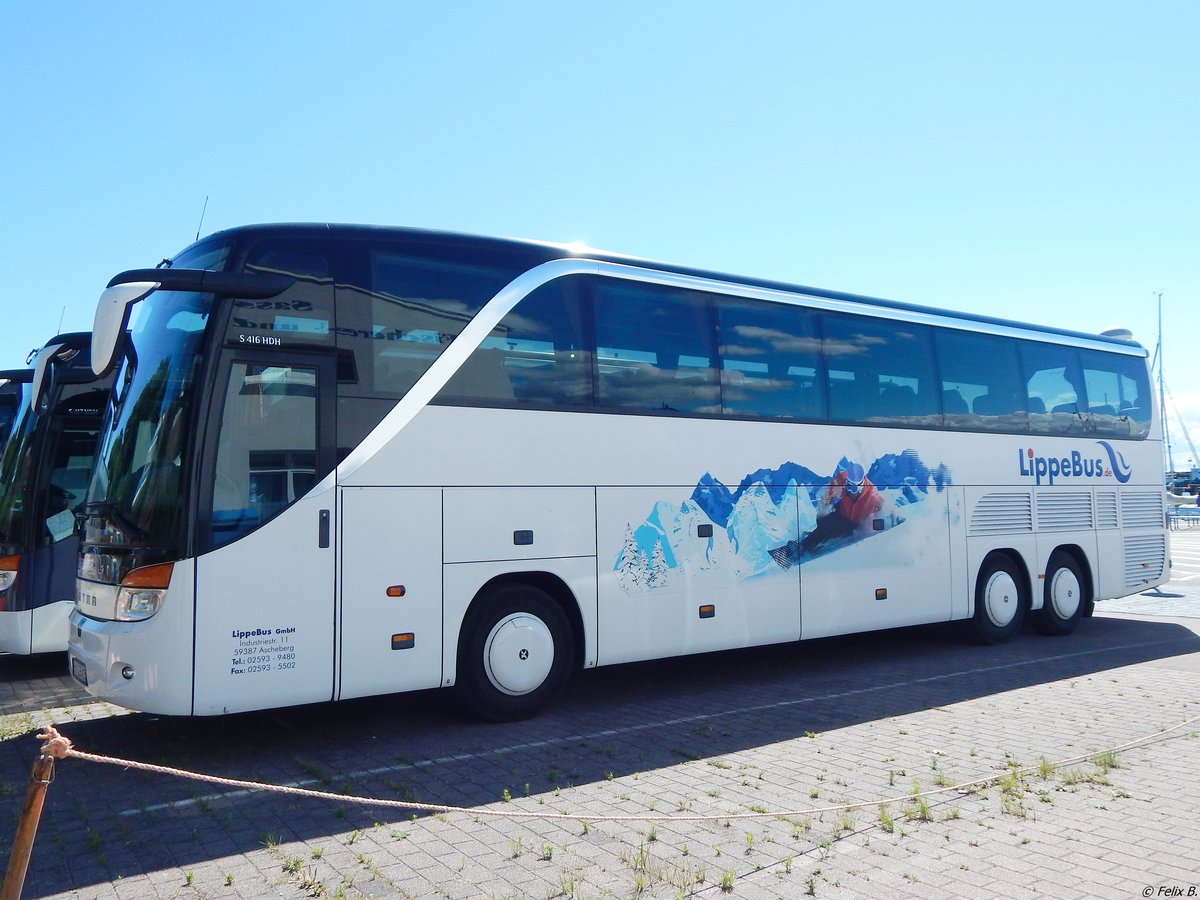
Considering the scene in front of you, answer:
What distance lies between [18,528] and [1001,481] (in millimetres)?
11391

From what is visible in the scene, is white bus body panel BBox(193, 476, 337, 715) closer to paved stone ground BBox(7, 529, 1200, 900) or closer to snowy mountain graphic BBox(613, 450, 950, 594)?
paved stone ground BBox(7, 529, 1200, 900)

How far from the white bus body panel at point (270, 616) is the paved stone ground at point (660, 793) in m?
0.57

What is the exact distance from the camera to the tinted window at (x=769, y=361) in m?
9.60

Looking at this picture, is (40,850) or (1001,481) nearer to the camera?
(40,850)

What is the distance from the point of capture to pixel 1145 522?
14586 mm

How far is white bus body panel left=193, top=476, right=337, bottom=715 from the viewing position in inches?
257

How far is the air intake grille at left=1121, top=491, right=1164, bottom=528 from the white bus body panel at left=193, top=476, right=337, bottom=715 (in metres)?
11.9

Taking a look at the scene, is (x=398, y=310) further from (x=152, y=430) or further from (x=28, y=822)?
(x=28, y=822)

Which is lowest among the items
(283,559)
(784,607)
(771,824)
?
(771,824)

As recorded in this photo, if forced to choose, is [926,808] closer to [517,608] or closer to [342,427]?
[517,608]

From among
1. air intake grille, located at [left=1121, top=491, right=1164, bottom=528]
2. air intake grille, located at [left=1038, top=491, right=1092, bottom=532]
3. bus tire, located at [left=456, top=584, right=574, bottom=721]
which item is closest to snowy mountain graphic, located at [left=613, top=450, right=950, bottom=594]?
bus tire, located at [left=456, top=584, right=574, bottom=721]

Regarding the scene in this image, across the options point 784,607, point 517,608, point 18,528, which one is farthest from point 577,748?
point 18,528

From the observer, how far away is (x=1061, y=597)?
Answer: 13328mm

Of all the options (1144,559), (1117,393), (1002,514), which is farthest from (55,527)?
(1144,559)
